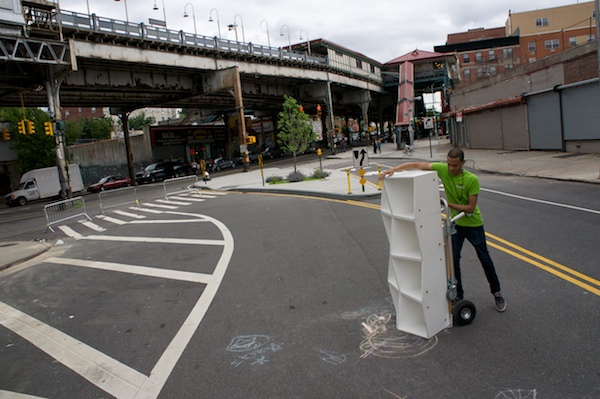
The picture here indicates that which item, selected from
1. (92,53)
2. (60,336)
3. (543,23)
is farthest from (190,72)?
(543,23)

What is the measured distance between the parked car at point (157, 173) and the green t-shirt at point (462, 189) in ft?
151

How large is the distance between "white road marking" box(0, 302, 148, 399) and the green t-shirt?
3.72 meters

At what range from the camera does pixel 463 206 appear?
4.88m

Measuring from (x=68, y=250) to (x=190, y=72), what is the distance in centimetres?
3223

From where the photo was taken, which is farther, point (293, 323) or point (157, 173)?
point (157, 173)

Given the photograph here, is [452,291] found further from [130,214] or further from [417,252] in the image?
[130,214]

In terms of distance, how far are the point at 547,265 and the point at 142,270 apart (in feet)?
22.9

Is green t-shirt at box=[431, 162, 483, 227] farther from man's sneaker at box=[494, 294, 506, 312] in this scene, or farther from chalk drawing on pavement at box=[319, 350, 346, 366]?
chalk drawing on pavement at box=[319, 350, 346, 366]

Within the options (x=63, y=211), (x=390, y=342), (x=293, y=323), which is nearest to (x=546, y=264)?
(x=390, y=342)

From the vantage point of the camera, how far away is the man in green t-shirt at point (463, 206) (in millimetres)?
4852

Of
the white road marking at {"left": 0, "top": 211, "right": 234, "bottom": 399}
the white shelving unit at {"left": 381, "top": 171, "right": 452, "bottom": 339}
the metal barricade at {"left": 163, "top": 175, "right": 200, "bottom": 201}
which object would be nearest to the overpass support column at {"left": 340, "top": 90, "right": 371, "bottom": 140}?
the metal barricade at {"left": 163, "top": 175, "right": 200, "bottom": 201}

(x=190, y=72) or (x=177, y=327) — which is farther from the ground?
(x=190, y=72)

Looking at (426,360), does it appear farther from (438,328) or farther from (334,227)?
(334,227)

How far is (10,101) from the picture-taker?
39.0 metres
